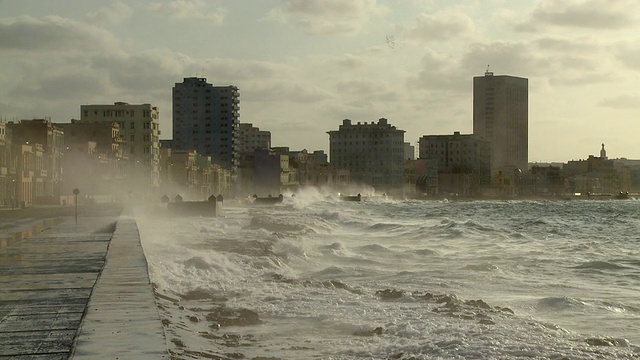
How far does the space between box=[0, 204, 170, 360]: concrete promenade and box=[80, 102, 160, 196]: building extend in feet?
333

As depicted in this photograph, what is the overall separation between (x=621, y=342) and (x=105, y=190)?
92843 mm

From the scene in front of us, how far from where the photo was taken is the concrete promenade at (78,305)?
9.62 meters

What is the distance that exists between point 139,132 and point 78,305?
120 metres

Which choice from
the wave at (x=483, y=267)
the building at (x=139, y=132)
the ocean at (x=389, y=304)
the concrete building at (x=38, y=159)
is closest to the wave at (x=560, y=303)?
the ocean at (x=389, y=304)

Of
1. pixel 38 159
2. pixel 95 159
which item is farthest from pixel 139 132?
pixel 38 159

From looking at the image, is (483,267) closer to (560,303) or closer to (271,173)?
(560,303)

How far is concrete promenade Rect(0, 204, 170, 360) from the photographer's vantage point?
962 centimetres

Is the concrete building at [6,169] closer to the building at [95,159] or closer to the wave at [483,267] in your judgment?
the building at [95,159]

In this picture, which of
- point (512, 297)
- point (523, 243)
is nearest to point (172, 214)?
point (523, 243)

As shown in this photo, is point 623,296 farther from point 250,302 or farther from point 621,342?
point 250,302

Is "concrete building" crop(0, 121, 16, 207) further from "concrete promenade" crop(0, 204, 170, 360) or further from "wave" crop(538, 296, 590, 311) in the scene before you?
"wave" crop(538, 296, 590, 311)

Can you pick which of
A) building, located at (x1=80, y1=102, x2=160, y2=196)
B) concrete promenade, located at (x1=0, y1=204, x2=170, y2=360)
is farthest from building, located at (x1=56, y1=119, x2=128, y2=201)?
concrete promenade, located at (x1=0, y1=204, x2=170, y2=360)

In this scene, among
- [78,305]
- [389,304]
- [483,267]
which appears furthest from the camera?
[483,267]

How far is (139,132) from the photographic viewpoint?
13050cm
